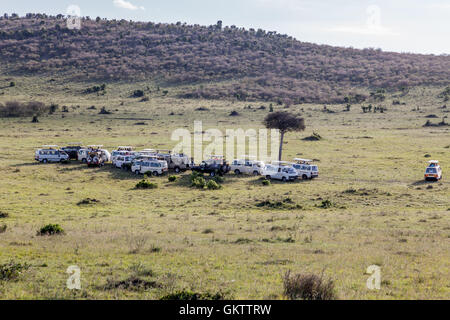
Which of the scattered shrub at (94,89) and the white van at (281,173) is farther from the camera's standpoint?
the scattered shrub at (94,89)

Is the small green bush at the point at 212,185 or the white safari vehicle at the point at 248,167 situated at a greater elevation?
the white safari vehicle at the point at 248,167

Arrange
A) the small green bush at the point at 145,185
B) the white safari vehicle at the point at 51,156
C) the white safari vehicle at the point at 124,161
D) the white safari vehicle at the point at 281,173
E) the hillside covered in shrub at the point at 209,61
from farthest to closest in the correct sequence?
the hillside covered in shrub at the point at 209,61, the white safari vehicle at the point at 51,156, the white safari vehicle at the point at 124,161, the white safari vehicle at the point at 281,173, the small green bush at the point at 145,185

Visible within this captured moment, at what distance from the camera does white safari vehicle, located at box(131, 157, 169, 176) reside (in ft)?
140

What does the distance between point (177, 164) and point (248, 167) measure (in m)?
7.31

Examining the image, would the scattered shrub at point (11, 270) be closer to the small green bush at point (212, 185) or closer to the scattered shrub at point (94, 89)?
the small green bush at point (212, 185)

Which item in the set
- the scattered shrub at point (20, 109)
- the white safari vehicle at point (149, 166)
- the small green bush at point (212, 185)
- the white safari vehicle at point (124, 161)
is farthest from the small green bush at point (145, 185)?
the scattered shrub at point (20, 109)

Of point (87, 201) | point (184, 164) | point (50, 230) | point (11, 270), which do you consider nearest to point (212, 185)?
point (184, 164)

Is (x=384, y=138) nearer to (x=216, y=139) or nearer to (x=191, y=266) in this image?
(x=216, y=139)

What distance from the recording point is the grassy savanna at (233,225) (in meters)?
13.5

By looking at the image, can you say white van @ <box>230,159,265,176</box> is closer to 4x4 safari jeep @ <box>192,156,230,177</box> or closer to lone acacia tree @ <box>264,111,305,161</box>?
4x4 safari jeep @ <box>192,156,230,177</box>

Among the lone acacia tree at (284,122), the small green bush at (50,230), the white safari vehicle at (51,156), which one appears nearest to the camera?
the small green bush at (50,230)

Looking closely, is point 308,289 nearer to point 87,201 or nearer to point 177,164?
point 87,201

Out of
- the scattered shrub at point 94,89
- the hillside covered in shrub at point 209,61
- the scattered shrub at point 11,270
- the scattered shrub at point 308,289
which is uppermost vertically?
the hillside covered in shrub at point 209,61
